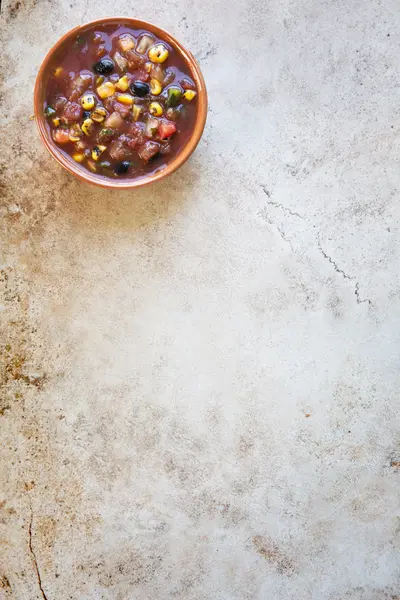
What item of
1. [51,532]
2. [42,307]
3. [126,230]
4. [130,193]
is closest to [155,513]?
[51,532]

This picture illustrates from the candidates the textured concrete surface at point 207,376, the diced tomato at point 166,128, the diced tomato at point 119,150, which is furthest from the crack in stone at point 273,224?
the diced tomato at point 119,150

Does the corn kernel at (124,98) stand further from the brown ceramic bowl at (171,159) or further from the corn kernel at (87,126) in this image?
the brown ceramic bowl at (171,159)

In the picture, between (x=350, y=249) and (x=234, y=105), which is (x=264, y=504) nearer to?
(x=350, y=249)

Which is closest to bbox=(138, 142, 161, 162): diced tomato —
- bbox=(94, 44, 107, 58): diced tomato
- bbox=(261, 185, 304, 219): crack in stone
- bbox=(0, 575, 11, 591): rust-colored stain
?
bbox=(94, 44, 107, 58): diced tomato

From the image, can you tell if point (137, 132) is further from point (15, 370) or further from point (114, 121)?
point (15, 370)

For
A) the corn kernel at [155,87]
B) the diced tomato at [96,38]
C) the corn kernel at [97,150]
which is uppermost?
the diced tomato at [96,38]

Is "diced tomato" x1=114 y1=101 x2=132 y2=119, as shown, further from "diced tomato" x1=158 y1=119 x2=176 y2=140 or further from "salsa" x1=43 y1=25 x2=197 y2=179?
"diced tomato" x1=158 y1=119 x2=176 y2=140
